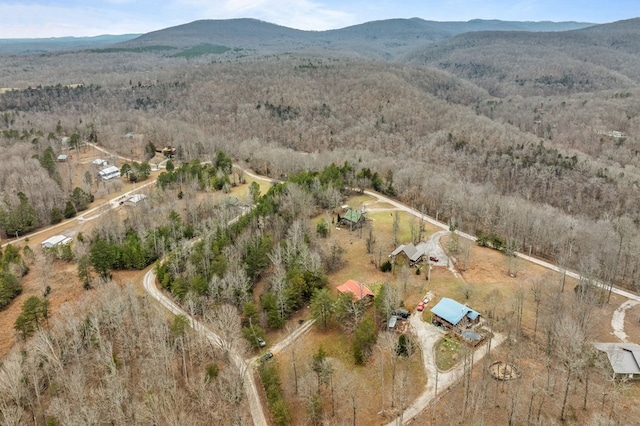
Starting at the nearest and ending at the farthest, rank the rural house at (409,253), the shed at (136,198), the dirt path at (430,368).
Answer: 1. the dirt path at (430,368)
2. the rural house at (409,253)
3. the shed at (136,198)

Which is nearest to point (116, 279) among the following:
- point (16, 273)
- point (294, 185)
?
point (16, 273)

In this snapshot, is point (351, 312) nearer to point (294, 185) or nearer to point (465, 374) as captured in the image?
point (465, 374)

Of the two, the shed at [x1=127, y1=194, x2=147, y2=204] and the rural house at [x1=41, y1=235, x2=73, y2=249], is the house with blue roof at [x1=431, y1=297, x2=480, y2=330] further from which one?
the shed at [x1=127, y1=194, x2=147, y2=204]

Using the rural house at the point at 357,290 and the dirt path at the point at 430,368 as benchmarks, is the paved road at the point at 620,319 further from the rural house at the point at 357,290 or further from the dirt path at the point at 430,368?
the rural house at the point at 357,290

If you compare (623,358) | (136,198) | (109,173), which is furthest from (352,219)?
(109,173)

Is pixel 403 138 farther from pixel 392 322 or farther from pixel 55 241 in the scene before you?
pixel 55 241

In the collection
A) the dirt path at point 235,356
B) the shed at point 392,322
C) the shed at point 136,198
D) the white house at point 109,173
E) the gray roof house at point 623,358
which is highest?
the white house at point 109,173

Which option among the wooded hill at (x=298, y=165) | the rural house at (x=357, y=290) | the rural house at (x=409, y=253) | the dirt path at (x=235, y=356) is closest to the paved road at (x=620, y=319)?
the wooded hill at (x=298, y=165)
